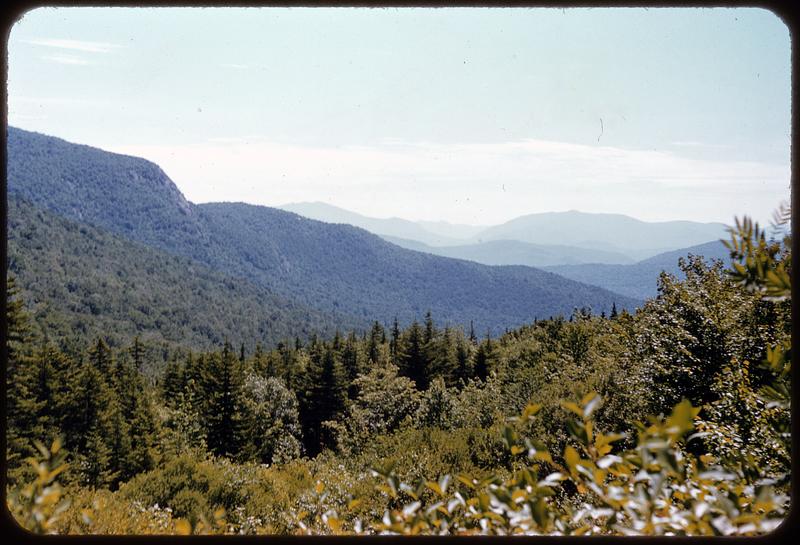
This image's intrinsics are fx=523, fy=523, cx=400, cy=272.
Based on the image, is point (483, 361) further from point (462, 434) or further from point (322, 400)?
point (462, 434)

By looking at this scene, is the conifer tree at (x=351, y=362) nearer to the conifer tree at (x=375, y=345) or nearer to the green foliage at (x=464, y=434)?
the green foliage at (x=464, y=434)

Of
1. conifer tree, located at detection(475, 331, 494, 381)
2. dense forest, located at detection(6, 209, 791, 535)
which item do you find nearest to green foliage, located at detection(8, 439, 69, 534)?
dense forest, located at detection(6, 209, 791, 535)

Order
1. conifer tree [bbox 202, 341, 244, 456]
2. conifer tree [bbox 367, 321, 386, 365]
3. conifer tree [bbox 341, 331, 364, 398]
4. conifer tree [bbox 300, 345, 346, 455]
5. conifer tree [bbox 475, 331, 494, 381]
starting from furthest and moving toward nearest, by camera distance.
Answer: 1. conifer tree [bbox 367, 321, 386, 365]
2. conifer tree [bbox 475, 331, 494, 381]
3. conifer tree [bbox 341, 331, 364, 398]
4. conifer tree [bbox 300, 345, 346, 455]
5. conifer tree [bbox 202, 341, 244, 456]

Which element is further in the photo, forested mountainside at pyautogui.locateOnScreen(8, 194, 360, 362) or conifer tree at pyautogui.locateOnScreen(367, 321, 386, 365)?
forested mountainside at pyautogui.locateOnScreen(8, 194, 360, 362)

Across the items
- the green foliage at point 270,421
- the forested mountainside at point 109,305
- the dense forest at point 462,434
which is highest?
the dense forest at point 462,434

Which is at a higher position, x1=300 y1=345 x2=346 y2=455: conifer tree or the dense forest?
the dense forest

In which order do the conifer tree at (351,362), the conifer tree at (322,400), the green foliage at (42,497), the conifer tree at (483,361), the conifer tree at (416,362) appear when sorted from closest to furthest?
1. the green foliage at (42,497)
2. the conifer tree at (322,400)
3. the conifer tree at (416,362)
4. the conifer tree at (351,362)
5. the conifer tree at (483,361)

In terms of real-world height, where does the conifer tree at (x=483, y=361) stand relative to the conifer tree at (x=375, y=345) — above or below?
above

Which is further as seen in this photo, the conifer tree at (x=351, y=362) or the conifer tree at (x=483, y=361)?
the conifer tree at (x=483, y=361)

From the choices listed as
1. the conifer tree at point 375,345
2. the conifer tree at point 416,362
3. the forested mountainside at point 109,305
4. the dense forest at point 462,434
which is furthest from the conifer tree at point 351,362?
the forested mountainside at point 109,305

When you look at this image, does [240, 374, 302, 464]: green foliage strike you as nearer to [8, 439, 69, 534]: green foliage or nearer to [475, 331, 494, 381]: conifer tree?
[475, 331, 494, 381]: conifer tree
